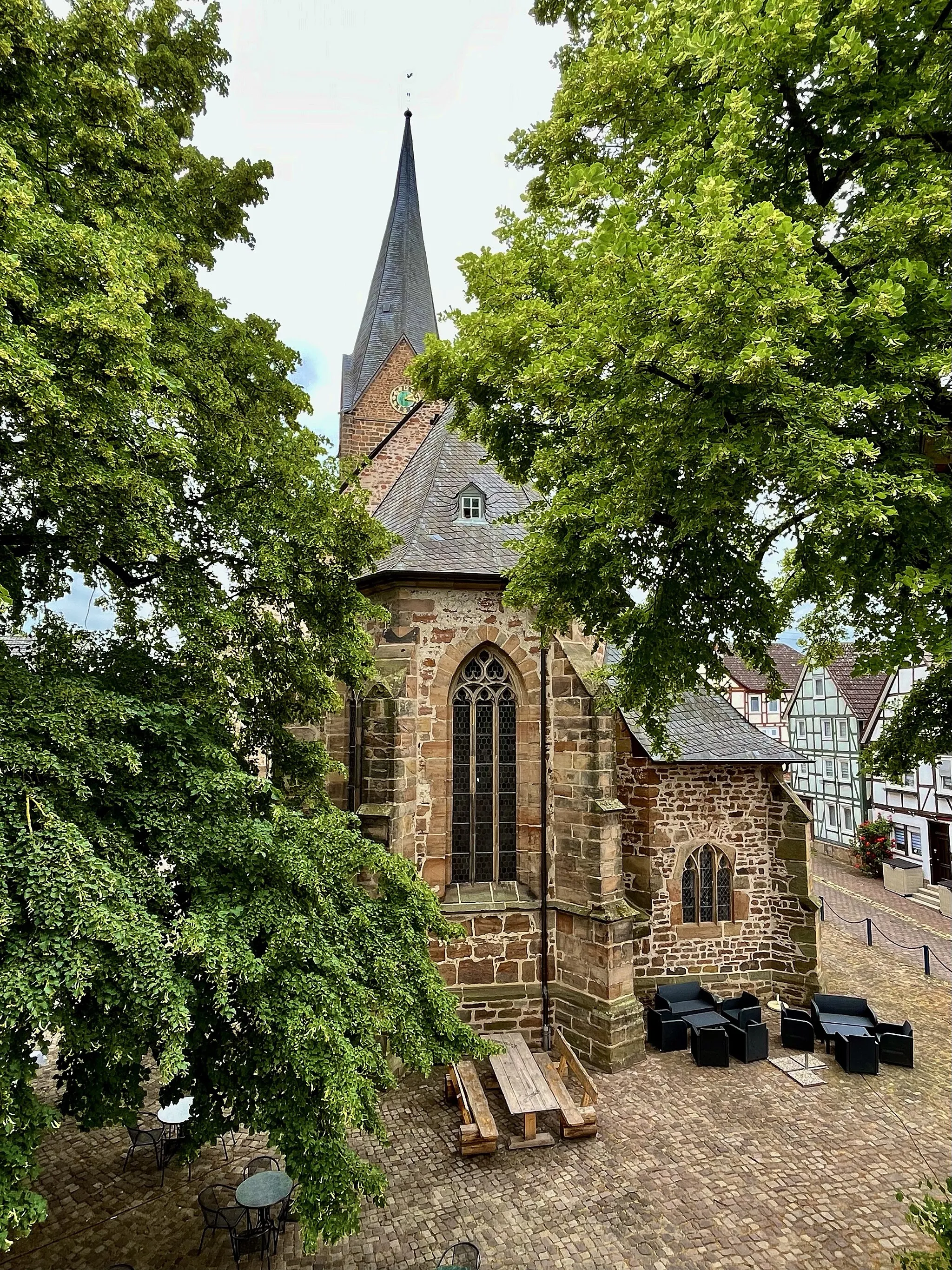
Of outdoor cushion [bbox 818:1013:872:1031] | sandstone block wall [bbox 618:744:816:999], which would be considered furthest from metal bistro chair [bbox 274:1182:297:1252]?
outdoor cushion [bbox 818:1013:872:1031]

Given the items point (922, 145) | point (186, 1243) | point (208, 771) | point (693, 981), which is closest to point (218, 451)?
point (208, 771)

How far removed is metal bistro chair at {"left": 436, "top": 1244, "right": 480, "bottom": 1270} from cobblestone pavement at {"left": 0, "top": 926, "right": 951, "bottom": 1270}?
50 cm

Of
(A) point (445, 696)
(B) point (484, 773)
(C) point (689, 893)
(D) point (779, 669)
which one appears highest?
(D) point (779, 669)

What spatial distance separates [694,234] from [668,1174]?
9673mm

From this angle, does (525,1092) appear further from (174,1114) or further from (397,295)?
(397,295)

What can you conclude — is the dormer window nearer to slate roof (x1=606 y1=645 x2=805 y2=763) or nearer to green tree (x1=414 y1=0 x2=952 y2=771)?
slate roof (x1=606 y1=645 x2=805 y2=763)

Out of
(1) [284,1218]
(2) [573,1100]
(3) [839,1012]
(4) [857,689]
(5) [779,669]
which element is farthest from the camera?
(5) [779,669]

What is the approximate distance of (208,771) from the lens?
5344 millimetres

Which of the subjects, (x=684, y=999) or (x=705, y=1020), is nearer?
(x=705, y=1020)

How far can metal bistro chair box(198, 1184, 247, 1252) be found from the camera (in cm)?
685

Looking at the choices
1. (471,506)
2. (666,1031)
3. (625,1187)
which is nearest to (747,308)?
(471,506)

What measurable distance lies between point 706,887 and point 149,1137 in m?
9.61

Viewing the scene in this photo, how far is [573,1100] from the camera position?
927cm

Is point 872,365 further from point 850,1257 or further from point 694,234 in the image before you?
point 850,1257
